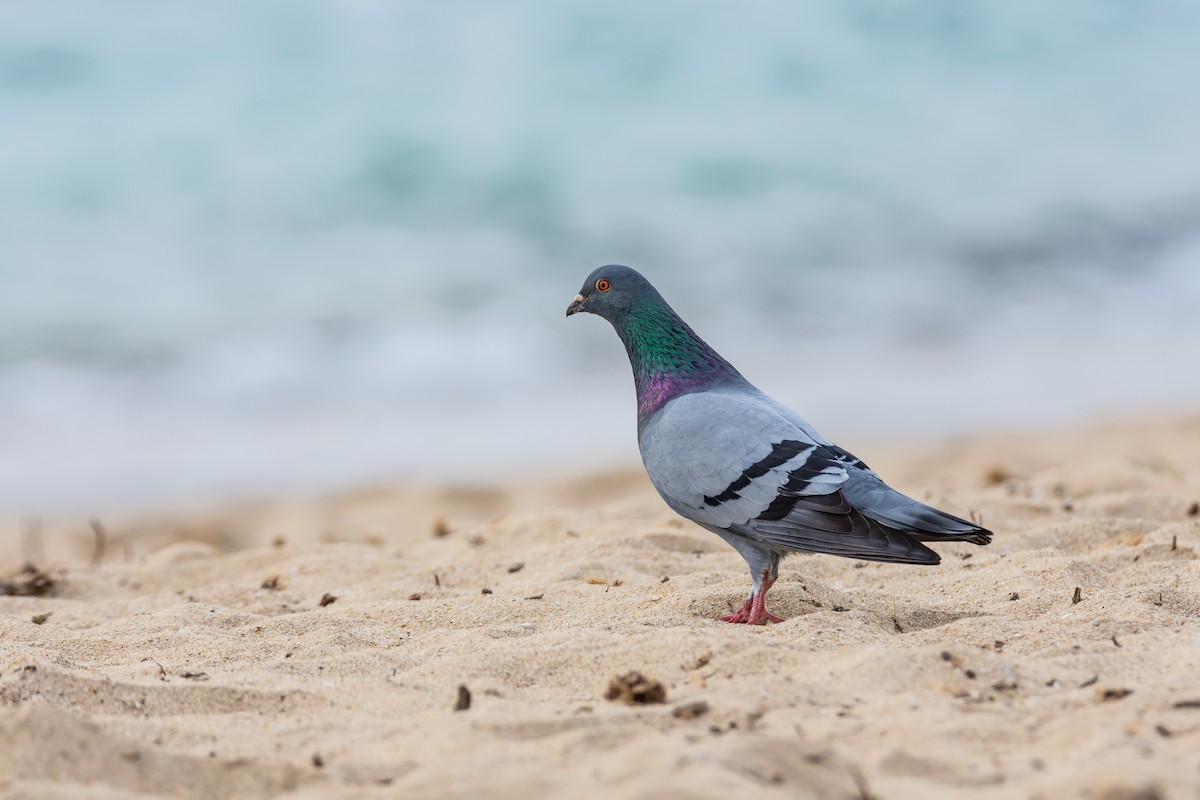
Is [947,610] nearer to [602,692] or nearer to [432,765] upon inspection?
[602,692]

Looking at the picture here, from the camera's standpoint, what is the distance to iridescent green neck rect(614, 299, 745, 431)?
14.5 ft

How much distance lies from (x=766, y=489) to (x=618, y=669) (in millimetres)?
977

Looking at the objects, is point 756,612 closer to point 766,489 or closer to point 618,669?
point 766,489

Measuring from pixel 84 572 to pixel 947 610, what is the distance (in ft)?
13.0

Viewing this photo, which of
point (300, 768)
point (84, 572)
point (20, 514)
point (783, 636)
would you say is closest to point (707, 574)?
point (783, 636)

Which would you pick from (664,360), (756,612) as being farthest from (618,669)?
(664,360)

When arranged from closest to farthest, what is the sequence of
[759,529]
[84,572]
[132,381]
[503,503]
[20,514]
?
[759,529] → [84,572] → [503,503] → [20,514] → [132,381]

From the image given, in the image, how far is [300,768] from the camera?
2.40 metres

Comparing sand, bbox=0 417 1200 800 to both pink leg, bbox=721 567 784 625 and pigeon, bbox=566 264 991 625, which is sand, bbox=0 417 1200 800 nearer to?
pink leg, bbox=721 567 784 625

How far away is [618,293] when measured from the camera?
4.67 meters

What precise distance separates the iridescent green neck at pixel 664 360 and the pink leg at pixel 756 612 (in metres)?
0.83

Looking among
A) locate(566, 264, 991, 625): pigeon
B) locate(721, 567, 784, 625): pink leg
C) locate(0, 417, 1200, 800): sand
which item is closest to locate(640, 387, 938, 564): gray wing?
locate(566, 264, 991, 625): pigeon

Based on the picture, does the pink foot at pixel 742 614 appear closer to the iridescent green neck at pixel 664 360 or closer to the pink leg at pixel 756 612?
the pink leg at pixel 756 612

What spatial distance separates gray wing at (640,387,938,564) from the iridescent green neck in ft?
0.60
